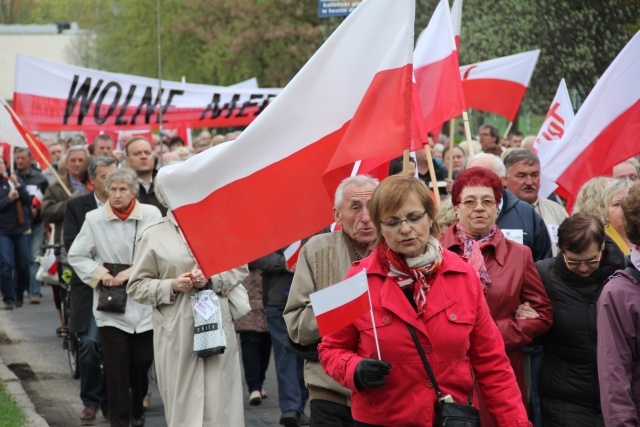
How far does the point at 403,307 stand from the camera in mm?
4645

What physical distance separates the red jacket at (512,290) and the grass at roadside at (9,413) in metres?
4.01

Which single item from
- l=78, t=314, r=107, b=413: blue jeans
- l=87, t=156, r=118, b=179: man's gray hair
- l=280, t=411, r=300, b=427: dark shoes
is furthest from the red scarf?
l=280, t=411, r=300, b=427: dark shoes

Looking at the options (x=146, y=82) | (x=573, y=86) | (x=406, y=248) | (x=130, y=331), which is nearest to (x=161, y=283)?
(x=130, y=331)

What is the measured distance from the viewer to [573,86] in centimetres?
1964

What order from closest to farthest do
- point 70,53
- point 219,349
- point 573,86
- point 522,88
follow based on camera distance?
point 219,349 → point 522,88 → point 573,86 → point 70,53

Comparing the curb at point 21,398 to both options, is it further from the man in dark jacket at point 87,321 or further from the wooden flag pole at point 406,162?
Result: the wooden flag pole at point 406,162

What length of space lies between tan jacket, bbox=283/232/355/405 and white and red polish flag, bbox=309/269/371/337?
1332 millimetres

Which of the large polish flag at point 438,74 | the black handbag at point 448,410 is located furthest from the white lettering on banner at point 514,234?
the black handbag at point 448,410

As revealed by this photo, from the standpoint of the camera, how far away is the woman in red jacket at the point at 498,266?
19.4 ft

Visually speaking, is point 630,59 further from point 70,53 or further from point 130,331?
point 70,53

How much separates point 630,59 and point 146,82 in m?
10.00

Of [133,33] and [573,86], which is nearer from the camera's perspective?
[573,86]

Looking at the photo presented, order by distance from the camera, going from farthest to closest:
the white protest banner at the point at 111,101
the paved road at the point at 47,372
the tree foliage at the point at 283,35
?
the tree foliage at the point at 283,35, the white protest banner at the point at 111,101, the paved road at the point at 47,372

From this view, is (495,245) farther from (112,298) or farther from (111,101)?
(111,101)
